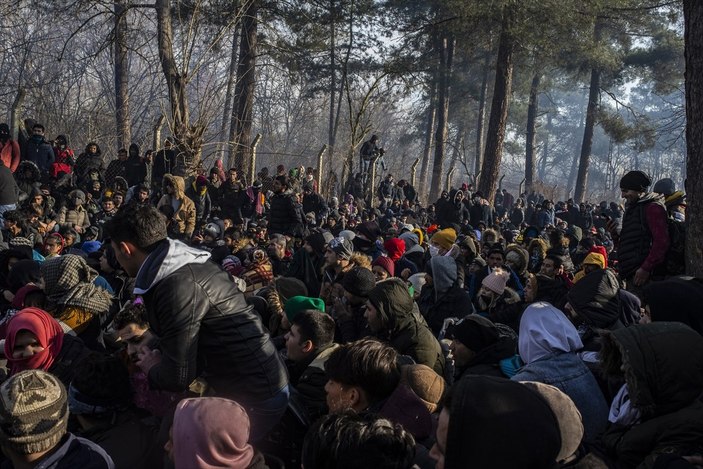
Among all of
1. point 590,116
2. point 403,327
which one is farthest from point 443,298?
point 590,116

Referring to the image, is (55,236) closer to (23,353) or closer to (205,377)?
(23,353)

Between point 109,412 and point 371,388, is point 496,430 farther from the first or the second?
point 109,412

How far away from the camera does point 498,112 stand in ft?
55.7

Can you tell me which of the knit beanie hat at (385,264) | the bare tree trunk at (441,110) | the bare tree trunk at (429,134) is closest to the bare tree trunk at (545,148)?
the bare tree trunk at (429,134)

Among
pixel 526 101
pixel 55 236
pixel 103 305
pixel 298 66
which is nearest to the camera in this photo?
pixel 103 305

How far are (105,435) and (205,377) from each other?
1.57 ft

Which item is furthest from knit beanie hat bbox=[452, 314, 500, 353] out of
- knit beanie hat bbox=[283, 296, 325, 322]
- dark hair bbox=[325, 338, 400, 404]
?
Answer: knit beanie hat bbox=[283, 296, 325, 322]

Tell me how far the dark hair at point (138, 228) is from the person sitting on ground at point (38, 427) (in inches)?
25.9

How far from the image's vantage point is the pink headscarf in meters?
2.17

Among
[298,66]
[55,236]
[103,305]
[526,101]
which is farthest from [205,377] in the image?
[526,101]

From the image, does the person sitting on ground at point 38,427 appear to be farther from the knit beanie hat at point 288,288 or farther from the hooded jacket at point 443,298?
the hooded jacket at point 443,298

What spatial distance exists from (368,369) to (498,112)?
15070mm

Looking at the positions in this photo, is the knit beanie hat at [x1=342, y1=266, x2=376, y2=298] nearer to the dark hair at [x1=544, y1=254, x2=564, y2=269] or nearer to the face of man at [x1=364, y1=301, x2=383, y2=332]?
the face of man at [x1=364, y1=301, x2=383, y2=332]

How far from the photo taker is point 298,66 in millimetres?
19859
